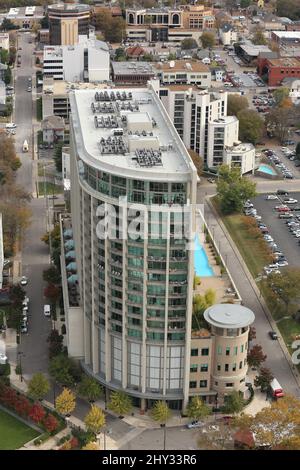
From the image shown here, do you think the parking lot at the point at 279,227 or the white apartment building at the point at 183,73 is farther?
the white apartment building at the point at 183,73

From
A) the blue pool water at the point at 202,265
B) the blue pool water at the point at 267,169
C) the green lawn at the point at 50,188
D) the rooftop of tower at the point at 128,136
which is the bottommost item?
the green lawn at the point at 50,188

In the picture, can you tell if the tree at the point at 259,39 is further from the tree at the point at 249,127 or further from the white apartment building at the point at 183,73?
the tree at the point at 249,127

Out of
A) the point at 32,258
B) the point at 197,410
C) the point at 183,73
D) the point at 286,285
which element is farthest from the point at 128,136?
the point at 183,73

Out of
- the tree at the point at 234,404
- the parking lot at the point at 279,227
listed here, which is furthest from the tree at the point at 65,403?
the parking lot at the point at 279,227

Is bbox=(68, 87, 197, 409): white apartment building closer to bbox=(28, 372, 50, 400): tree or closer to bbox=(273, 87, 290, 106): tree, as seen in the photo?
bbox=(28, 372, 50, 400): tree

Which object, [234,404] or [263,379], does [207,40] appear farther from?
[234,404]

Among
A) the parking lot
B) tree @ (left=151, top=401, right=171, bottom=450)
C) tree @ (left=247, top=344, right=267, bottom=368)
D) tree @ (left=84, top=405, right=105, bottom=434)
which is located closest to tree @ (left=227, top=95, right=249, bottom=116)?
the parking lot
